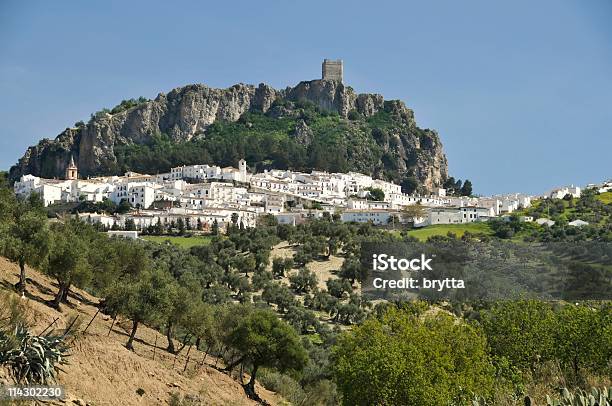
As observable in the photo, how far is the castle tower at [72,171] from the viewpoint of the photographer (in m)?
123

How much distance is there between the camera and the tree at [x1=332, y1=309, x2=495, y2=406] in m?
22.5

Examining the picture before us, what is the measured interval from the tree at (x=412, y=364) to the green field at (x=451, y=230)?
54.2 meters

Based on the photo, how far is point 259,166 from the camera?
12825 cm

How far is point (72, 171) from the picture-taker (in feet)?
405

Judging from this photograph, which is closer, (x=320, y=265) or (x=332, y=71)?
(x=320, y=265)

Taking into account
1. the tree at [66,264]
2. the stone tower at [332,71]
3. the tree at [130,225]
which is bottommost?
the tree at [66,264]

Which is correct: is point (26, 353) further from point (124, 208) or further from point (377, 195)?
point (377, 195)

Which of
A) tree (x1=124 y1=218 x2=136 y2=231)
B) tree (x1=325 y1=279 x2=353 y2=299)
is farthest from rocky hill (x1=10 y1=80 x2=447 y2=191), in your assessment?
tree (x1=325 y1=279 x2=353 y2=299)

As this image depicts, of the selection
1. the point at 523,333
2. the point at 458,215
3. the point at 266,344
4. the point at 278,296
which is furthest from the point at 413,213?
the point at 266,344

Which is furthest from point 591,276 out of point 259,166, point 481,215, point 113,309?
point 259,166

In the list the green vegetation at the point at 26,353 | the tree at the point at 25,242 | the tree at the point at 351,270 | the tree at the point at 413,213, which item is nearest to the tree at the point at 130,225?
the tree at the point at 351,270

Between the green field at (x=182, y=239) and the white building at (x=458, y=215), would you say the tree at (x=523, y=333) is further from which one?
the white building at (x=458, y=215)

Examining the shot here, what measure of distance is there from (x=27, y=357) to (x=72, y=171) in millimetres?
112003

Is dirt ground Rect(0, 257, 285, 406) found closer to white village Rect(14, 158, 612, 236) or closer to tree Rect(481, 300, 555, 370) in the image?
tree Rect(481, 300, 555, 370)
